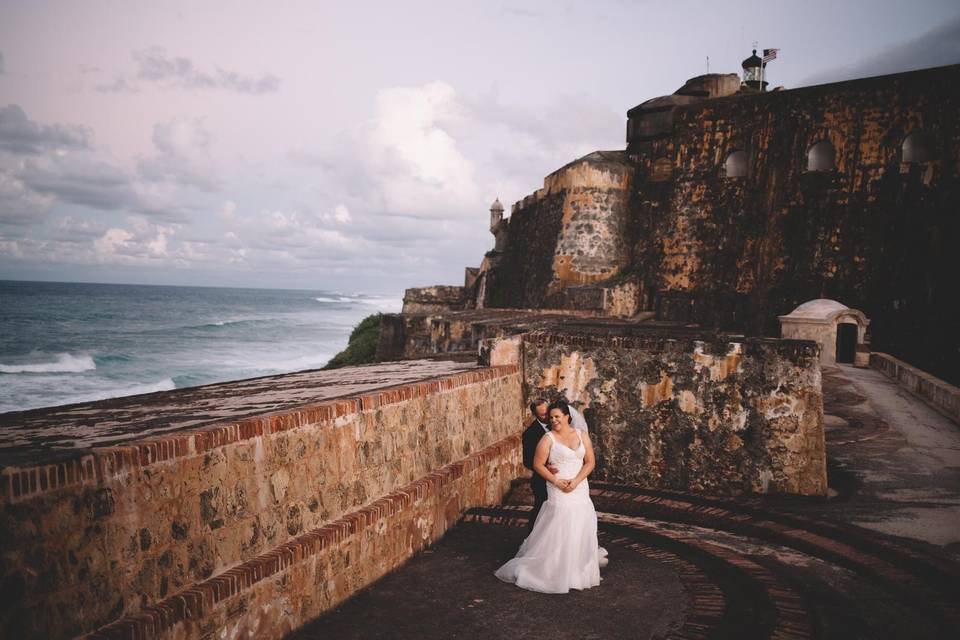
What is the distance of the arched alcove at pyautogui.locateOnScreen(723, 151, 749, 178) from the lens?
74.3 feet

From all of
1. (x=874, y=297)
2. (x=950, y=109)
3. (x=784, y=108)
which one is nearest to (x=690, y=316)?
(x=874, y=297)

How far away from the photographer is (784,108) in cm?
2130

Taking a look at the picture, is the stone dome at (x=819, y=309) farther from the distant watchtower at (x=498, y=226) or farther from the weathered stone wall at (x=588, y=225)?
the distant watchtower at (x=498, y=226)

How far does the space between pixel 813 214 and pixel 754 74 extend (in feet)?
40.1

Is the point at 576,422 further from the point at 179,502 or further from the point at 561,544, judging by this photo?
the point at 179,502

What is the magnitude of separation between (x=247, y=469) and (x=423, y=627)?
1406 millimetres

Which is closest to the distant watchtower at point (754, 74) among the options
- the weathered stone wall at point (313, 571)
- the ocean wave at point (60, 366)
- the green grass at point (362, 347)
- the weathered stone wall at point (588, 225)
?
the weathered stone wall at point (588, 225)

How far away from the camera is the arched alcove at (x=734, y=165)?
22.6 meters

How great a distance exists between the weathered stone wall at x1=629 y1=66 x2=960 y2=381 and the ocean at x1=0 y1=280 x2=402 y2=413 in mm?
26131

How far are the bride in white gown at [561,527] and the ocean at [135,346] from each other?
1212 inches

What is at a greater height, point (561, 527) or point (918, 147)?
point (918, 147)

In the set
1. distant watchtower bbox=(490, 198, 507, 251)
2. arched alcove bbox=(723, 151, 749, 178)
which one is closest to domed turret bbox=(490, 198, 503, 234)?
distant watchtower bbox=(490, 198, 507, 251)

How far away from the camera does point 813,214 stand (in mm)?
20547

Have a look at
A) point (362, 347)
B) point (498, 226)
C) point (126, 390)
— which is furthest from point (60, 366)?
point (498, 226)
